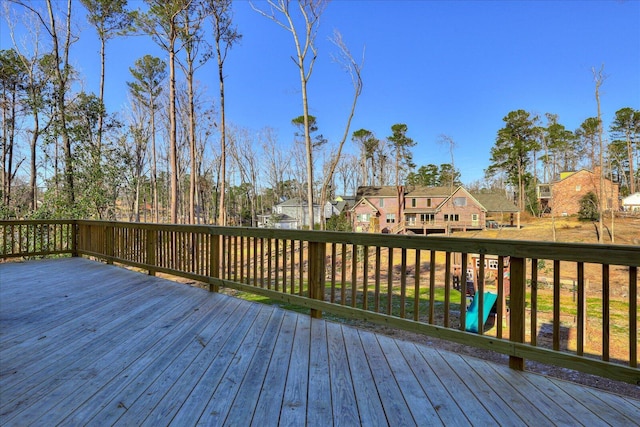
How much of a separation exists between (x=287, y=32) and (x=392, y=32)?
4.58 metres

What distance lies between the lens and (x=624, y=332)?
7.32m

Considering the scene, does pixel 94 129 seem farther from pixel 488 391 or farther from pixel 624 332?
pixel 624 332

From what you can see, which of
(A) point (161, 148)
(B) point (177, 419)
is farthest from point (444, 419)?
(A) point (161, 148)

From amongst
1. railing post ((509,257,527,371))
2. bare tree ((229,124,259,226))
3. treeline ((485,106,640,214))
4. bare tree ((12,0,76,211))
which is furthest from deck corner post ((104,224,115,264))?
treeline ((485,106,640,214))

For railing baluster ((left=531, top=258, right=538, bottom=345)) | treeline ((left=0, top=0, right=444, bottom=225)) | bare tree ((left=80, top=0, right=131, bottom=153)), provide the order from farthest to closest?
bare tree ((left=80, top=0, right=131, bottom=153)), treeline ((left=0, top=0, right=444, bottom=225)), railing baluster ((left=531, top=258, right=538, bottom=345))

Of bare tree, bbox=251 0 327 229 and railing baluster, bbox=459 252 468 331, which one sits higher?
bare tree, bbox=251 0 327 229

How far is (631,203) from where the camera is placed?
25.7 m

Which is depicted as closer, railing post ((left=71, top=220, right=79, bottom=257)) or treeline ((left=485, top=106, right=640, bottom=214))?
railing post ((left=71, top=220, right=79, bottom=257))

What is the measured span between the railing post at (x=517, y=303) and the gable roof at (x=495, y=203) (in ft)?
86.8

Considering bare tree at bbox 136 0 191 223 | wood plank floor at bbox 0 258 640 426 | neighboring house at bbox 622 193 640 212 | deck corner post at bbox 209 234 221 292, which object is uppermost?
bare tree at bbox 136 0 191 223

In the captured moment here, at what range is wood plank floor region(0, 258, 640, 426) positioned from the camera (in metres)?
1.56

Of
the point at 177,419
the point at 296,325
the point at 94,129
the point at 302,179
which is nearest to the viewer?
the point at 177,419

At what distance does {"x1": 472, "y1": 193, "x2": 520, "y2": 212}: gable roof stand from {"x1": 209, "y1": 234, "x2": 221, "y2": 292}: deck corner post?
26.2m

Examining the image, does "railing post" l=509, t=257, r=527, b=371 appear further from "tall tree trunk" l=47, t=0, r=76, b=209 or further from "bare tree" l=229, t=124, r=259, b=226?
"bare tree" l=229, t=124, r=259, b=226
